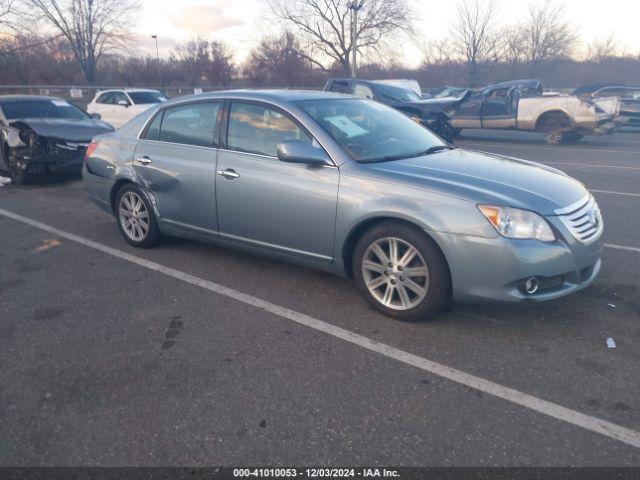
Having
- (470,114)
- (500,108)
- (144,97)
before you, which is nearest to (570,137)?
(500,108)

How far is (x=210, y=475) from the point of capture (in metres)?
2.29

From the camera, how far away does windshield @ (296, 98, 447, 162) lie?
161 inches

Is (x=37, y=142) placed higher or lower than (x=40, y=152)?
higher

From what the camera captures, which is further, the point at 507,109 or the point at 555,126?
the point at 507,109

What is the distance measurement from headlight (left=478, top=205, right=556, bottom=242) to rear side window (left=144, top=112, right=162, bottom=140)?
326 cm

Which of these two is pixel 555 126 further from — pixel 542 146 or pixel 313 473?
pixel 313 473

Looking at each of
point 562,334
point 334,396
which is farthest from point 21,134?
point 562,334

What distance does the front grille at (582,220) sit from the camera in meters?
3.46

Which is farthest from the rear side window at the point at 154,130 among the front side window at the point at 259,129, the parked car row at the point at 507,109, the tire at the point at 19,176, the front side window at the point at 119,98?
the front side window at the point at 119,98

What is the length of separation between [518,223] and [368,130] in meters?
1.60

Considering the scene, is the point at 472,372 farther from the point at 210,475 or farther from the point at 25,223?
the point at 25,223

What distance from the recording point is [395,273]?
3.66m

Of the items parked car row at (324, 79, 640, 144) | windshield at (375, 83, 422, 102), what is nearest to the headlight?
parked car row at (324, 79, 640, 144)

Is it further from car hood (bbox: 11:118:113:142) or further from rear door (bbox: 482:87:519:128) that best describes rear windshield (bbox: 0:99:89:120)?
rear door (bbox: 482:87:519:128)
